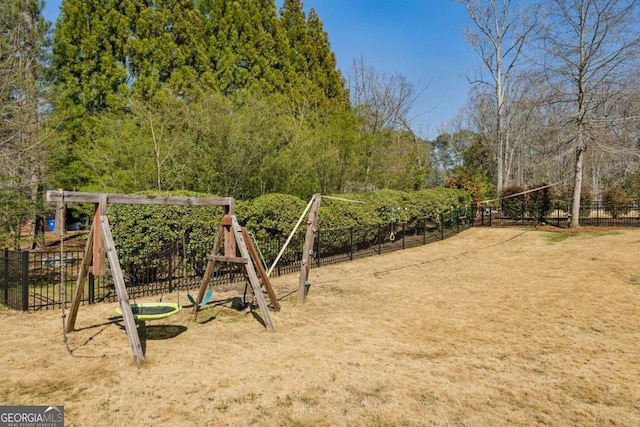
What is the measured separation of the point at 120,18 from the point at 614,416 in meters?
22.6

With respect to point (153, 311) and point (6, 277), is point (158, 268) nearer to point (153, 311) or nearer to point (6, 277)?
point (6, 277)

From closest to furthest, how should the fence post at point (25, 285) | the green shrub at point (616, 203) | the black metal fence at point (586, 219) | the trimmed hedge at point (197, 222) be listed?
the fence post at point (25, 285) → the trimmed hedge at point (197, 222) → the black metal fence at point (586, 219) → the green shrub at point (616, 203)

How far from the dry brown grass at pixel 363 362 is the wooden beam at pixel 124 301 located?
0.19m

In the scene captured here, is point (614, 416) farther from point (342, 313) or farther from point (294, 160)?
point (294, 160)

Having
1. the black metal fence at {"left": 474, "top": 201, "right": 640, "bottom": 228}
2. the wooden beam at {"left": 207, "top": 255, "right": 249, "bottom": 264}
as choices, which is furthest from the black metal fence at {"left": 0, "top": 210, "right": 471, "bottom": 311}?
the black metal fence at {"left": 474, "top": 201, "right": 640, "bottom": 228}

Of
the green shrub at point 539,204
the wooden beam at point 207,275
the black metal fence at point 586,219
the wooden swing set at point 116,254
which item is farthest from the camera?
the green shrub at point 539,204

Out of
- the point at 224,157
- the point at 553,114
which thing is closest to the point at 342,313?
the point at 224,157

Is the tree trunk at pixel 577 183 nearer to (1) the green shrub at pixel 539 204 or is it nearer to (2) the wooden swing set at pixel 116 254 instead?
(1) the green shrub at pixel 539 204

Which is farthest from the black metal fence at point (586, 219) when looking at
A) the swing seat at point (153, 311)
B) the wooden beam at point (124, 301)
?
the wooden beam at point (124, 301)

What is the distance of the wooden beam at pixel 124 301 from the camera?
487 centimetres

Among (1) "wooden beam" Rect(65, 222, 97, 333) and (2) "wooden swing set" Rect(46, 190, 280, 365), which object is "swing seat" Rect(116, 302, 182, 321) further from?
(1) "wooden beam" Rect(65, 222, 97, 333)

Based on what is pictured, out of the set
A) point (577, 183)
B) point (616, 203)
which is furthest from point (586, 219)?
point (577, 183)

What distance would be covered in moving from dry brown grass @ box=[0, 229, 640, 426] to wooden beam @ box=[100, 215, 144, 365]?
0.19m

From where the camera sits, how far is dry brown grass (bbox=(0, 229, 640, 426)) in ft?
12.3
